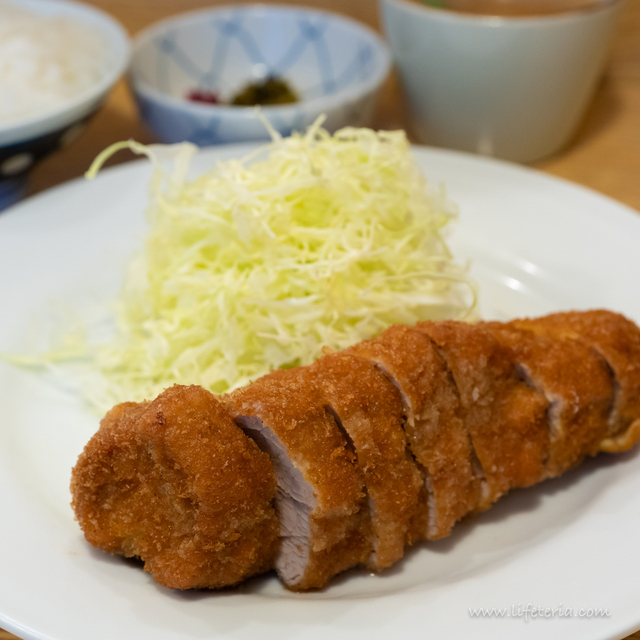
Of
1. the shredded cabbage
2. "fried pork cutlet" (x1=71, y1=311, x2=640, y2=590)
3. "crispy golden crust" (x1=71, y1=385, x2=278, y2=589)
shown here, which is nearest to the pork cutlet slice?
"fried pork cutlet" (x1=71, y1=311, x2=640, y2=590)

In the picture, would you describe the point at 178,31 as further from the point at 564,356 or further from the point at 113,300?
the point at 564,356

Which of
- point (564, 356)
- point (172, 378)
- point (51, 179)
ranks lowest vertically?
point (51, 179)

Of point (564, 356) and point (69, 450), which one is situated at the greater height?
point (564, 356)

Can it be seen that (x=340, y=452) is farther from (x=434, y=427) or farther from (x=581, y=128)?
(x=581, y=128)

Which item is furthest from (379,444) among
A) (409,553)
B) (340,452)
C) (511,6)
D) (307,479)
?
(511,6)

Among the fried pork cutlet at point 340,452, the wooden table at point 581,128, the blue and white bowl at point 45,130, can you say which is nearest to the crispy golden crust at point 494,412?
the fried pork cutlet at point 340,452

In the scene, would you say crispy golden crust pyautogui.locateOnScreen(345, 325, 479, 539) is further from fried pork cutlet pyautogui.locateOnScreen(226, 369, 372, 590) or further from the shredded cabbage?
the shredded cabbage

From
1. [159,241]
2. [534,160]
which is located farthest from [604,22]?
[159,241]
